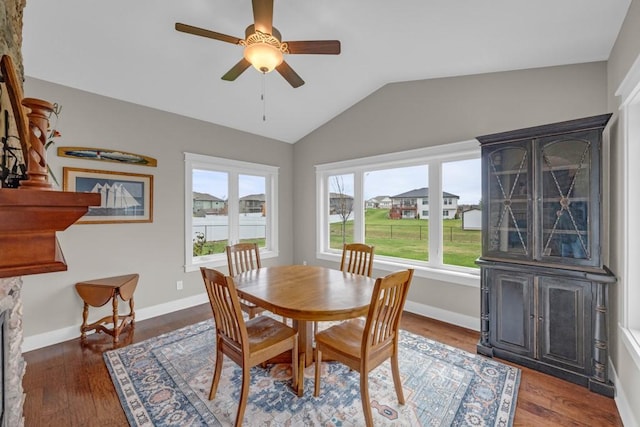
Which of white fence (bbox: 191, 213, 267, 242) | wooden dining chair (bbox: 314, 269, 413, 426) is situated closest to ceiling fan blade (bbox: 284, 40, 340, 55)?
wooden dining chair (bbox: 314, 269, 413, 426)

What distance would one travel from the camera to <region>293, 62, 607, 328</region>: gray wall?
255 centimetres

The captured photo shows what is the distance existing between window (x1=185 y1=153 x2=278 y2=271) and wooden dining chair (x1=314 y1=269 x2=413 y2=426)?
267 cm

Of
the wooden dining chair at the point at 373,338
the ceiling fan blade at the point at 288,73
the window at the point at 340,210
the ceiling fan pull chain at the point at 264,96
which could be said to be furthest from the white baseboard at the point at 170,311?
the ceiling fan blade at the point at 288,73

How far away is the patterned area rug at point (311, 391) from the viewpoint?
1.84 meters

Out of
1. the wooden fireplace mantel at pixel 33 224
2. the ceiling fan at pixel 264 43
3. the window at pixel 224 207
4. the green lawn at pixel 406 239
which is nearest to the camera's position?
the wooden fireplace mantel at pixel 33 224

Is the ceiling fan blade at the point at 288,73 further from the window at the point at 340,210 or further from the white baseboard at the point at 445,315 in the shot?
the white baseboard at the point at 445,315

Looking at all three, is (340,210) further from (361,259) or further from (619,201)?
(619,201)

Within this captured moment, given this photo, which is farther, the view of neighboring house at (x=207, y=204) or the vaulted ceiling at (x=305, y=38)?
the view of neighboring house at (x=207, y=204)

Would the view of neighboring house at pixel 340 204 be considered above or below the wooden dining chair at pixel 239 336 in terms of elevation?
above

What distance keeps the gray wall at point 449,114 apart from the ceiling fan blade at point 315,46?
1838mm

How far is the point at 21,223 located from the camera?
906 millimetres

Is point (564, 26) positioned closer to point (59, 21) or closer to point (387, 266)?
point (387, 266)

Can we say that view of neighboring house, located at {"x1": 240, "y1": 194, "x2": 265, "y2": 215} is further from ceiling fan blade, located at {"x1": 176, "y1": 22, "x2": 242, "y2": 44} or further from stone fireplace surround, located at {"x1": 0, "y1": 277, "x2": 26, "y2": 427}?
stone fireplace surround, located at {"x1": 0, "y1": 277, "x2": 26, "y2": 427}

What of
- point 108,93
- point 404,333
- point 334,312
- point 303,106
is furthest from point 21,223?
point 303,106
